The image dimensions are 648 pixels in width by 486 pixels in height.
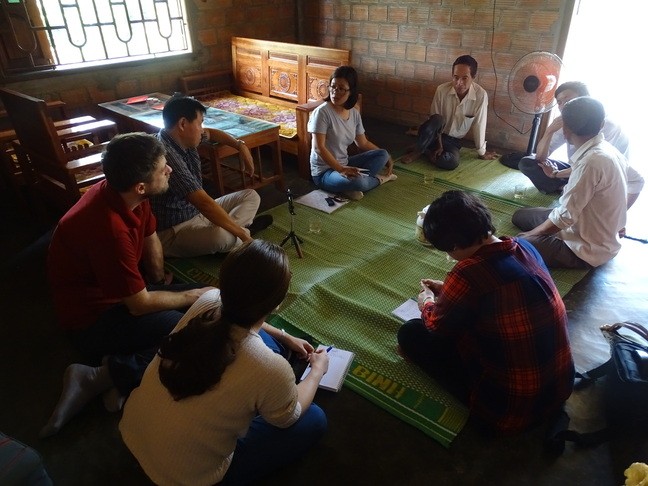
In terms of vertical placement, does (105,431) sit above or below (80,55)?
below

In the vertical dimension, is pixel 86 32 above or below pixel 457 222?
above

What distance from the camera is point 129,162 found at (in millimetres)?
1739

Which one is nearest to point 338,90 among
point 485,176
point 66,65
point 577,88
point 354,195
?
point 354,195

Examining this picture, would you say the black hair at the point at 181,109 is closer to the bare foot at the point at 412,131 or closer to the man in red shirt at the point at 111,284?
the man in red shirt at the point at 111,284

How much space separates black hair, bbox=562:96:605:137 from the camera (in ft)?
7.77

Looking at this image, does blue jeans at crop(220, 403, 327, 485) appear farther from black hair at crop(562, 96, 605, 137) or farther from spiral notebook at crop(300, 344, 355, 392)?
black hair at crop(562, 96, 605, 137)

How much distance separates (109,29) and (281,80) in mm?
1747

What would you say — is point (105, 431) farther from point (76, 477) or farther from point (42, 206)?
point (42, 206)

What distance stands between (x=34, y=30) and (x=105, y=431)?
3.79m

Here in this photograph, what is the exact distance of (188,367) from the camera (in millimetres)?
1089

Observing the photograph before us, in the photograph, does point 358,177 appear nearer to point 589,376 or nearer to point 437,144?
point 437,144

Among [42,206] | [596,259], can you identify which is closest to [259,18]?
[42,206]

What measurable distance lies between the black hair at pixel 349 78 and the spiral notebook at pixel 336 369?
81.0 inches

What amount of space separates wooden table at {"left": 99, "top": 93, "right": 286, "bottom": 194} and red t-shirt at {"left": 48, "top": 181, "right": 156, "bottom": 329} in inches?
61.1
